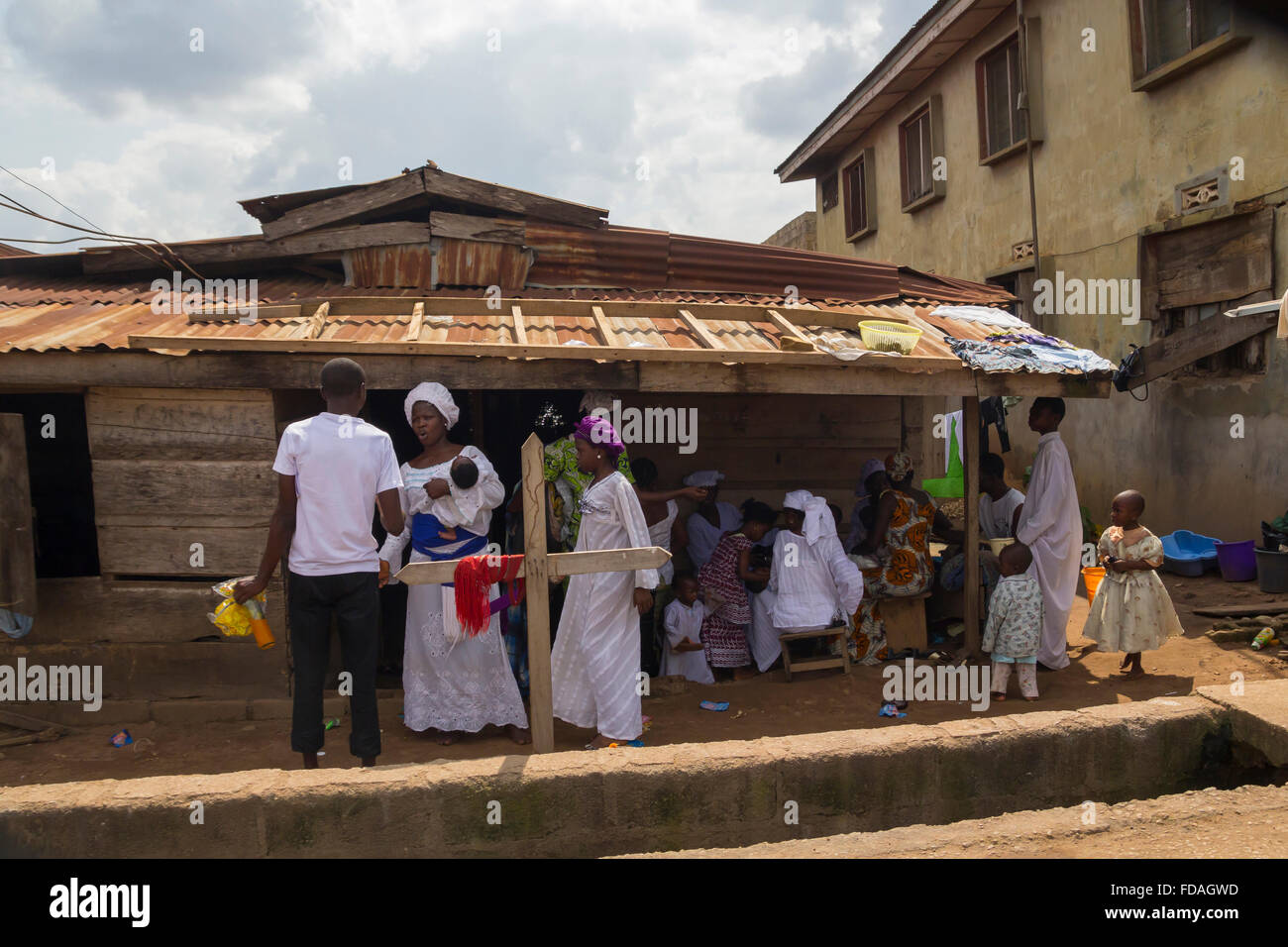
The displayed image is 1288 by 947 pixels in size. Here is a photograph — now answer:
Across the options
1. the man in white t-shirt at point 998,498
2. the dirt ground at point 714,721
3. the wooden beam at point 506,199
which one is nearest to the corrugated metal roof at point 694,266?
the wooden beam at point 506,199

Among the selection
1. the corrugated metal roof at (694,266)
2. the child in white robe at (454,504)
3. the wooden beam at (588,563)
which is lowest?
the wooden beam at (588,563)

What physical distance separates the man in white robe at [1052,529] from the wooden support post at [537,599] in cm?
388

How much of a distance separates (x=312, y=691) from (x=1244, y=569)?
8.36 meters

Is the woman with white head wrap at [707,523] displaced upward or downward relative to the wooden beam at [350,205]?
downward

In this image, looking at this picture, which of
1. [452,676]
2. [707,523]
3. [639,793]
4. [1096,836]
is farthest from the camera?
[707,523]

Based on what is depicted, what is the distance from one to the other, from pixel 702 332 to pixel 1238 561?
5965 mm

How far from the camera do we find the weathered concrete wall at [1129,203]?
823 cm

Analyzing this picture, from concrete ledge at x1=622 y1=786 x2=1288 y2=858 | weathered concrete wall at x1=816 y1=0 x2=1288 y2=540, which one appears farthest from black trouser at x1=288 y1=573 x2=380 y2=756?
weathered concrete wall at x1=816 y1=0 x2=1288 y2=540

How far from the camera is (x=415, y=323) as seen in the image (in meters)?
5.57

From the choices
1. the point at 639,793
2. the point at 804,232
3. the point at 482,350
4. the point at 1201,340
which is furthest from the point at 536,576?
the point at 804,232

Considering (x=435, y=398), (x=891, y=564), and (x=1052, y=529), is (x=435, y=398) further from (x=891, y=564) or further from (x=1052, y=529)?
(x=1052, y=529)

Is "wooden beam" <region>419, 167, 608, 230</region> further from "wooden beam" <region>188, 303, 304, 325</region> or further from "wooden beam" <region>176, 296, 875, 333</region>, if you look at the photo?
"wooden beam" <region>188, 303, 304, 325</region>

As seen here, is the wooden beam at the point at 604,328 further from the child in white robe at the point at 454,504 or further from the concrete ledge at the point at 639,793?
the concrete ledge at the point at 639,793

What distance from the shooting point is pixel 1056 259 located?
11406 mm
